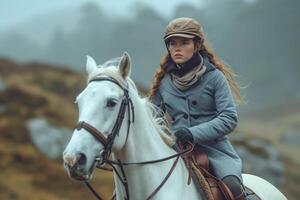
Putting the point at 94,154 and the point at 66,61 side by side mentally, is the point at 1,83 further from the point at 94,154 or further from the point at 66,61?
the point at 66,61

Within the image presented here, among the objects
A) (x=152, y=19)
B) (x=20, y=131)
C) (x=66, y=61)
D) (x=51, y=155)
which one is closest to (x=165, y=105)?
(x=51, y=155)

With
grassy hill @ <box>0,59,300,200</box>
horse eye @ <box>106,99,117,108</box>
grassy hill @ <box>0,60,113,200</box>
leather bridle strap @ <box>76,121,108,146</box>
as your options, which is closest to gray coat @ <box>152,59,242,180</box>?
horse eye @ <box>106,99,117,108</box>

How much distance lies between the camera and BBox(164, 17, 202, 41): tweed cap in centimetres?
791

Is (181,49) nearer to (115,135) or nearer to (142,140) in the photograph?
(142,140)

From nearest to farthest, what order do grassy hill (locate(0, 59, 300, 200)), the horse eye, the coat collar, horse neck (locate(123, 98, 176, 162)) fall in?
the horse eye → horse neck (locate(123, 98, 176, 162)) → the coat collar → grassy hill (locate(0, 59, 300, 200))

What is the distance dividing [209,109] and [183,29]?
1097 millimetres

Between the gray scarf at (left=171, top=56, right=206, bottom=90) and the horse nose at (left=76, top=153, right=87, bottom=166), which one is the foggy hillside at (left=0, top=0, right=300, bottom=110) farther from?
the horse nose at (left=76, top=153, right=87, bottom=166)

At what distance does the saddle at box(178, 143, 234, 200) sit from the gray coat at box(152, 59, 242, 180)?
0.40ft

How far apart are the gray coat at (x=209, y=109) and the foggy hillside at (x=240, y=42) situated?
8002 cm

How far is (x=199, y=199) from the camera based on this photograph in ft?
24.4

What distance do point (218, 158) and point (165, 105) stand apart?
988 mm

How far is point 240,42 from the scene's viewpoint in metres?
148

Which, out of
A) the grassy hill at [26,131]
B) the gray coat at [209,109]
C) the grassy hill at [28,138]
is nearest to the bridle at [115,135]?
the gray coat at [209,109]

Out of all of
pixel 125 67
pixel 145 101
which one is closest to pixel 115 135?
pixel 125 67
